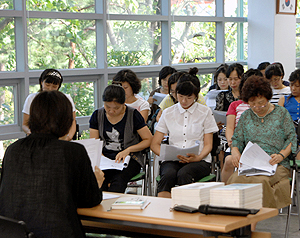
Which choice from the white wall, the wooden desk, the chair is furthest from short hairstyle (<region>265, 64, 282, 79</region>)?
the chair

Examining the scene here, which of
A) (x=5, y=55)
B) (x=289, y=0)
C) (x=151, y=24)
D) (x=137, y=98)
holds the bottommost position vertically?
(x=137, y=98)

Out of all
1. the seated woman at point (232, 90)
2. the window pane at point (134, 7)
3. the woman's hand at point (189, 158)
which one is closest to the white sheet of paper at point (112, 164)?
the woman's hand at point (189, 158)

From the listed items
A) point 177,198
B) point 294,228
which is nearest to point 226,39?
point 294,228

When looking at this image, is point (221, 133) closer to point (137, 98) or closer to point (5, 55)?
point (137, 98)

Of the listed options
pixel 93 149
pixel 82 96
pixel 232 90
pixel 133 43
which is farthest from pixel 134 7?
pixel 93 149

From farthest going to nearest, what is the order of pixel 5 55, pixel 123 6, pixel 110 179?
pixel 123 6 → pixel 5 55 → pixel 110 179

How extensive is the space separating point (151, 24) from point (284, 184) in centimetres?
407

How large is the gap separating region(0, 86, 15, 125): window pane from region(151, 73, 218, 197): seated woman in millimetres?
2282

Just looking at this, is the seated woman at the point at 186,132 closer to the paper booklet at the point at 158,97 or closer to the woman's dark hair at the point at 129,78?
the woman's dark hair at the point at 129,78

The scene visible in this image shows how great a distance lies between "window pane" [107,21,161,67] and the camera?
633 cm

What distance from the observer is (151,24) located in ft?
22.3

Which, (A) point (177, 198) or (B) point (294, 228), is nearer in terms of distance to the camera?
(A) point (177, 198)

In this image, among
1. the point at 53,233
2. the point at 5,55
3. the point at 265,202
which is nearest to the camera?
the point at 53,233

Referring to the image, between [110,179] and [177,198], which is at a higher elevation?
[177,198]
